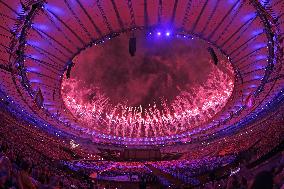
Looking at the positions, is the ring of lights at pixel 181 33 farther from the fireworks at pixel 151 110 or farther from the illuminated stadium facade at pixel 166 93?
the fireworks at pixel 151 110

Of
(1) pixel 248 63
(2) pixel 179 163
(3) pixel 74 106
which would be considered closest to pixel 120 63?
(3) pixel 74 106

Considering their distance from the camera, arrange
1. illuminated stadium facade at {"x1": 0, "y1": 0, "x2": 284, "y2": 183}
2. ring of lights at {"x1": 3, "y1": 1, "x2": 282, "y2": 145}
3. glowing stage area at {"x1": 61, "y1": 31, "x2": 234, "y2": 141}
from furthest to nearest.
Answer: glowing stage area at {"x1": 61, "y1": 31, "x2": 234, "y2": 141}
illuminated stadium facade at {"x1": 0, "y1": 0, "x2": 284, "y2": 183}
ring of lights at {"x1": 3, "y1": 1, "x2": 282, "y2": 145}

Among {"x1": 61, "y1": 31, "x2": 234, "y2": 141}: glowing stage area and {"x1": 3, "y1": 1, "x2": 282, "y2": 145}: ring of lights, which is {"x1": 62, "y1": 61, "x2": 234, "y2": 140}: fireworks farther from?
{"x1": 3, "y1": 1, "x2": 282, "y2": 145}: ring of lights

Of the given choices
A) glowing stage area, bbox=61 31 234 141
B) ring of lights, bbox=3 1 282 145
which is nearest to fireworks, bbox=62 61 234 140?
glowing stage area, bbox=61 31 234 141

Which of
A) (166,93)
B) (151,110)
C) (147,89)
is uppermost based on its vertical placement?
(147,89)

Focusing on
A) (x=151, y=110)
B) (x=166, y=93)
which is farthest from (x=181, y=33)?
(x=151, y=110)

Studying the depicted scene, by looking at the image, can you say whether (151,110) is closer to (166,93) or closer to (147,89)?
(147,89)

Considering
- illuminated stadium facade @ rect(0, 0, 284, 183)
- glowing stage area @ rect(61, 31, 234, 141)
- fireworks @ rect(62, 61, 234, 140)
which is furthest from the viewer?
fireworks @ rect(62, 61, 234, 140)

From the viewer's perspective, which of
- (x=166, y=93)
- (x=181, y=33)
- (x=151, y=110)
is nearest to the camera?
(x=181, y=33)

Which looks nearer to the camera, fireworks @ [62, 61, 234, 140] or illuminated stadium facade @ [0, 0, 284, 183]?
illuminated stadium facade @ [0, 0, 284, 183]

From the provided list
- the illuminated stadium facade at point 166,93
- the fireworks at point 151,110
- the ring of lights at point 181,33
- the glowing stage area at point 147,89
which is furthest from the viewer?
the fireworks at point 151,110

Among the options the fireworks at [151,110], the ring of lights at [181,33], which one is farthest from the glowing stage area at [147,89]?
the ring of lights at [181,33]
